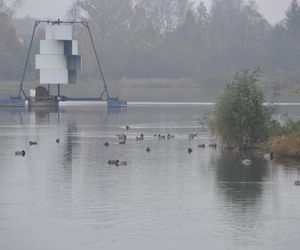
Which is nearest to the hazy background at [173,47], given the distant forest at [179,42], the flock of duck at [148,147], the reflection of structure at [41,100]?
the distant forest at [179,42]

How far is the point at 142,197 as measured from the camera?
33375mm

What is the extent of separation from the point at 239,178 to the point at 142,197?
614 cm

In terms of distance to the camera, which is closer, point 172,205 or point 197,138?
point 172,205

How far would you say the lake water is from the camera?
88.3 feet

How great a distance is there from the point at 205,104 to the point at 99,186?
62991mm

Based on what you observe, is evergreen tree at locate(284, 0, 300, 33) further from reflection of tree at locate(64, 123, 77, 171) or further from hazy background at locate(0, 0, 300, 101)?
reflection of tree at locate(64, 123, 77, 171)

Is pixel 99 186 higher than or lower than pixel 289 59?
lower

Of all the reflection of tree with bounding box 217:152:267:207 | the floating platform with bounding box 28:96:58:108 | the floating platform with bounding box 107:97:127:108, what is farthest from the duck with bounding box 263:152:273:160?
the floating platform with bounding box 107:97:127:108

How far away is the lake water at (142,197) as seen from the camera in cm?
2692

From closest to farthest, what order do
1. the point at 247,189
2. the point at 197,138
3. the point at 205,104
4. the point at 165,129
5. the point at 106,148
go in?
the point at 247,189 → the point at 106,148 → the point at 197,138 → the point at 165,129 → the point at 205,104

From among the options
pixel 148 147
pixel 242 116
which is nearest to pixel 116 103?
pixel 148 147

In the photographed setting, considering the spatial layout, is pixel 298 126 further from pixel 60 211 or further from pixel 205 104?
pixel 205 104

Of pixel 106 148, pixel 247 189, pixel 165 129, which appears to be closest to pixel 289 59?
pixel 165 129

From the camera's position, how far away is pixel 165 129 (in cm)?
6306
